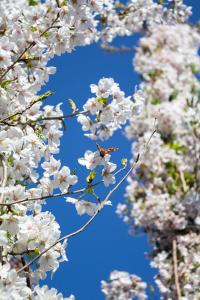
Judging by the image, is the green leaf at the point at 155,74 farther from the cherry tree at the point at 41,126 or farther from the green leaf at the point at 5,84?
the green leaf at the point at 5,84

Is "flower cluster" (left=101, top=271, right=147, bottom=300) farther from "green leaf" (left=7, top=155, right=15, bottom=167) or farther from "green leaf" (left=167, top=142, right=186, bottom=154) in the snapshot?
"green leaf" (left=7, top=155, right=15, bottom=167)

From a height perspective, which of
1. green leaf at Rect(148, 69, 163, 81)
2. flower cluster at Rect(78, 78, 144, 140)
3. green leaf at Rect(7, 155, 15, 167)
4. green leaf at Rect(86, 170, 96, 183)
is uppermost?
green leaf at Rect(148, 69, 163, 81)

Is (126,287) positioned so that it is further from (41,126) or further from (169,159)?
(41,126)

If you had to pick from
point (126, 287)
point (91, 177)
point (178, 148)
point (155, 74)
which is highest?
point (155, 74)

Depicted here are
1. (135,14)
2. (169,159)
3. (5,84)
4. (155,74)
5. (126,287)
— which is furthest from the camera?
(155,74)

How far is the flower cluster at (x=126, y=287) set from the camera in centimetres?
1069

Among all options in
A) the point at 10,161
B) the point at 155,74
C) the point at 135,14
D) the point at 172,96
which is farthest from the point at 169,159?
→ the point at 10,161

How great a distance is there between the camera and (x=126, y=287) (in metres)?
10.8

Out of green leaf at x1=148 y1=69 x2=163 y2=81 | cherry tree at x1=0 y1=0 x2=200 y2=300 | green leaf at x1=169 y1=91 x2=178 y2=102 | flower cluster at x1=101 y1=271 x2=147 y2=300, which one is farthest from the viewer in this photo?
green leaf at x1=148 y1=69 x2=163 y2=81

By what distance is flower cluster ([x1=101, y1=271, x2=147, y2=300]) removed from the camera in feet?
35.1

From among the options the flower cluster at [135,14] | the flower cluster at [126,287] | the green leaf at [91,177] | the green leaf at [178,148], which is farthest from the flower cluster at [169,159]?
the green leaf at [91,177]

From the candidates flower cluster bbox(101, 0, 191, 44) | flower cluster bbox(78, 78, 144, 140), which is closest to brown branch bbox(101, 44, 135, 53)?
flower cluster bbox(101, 0, 191, 44)

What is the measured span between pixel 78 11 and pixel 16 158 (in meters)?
1.24

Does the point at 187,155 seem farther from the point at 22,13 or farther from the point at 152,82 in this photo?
the point at 22,13
